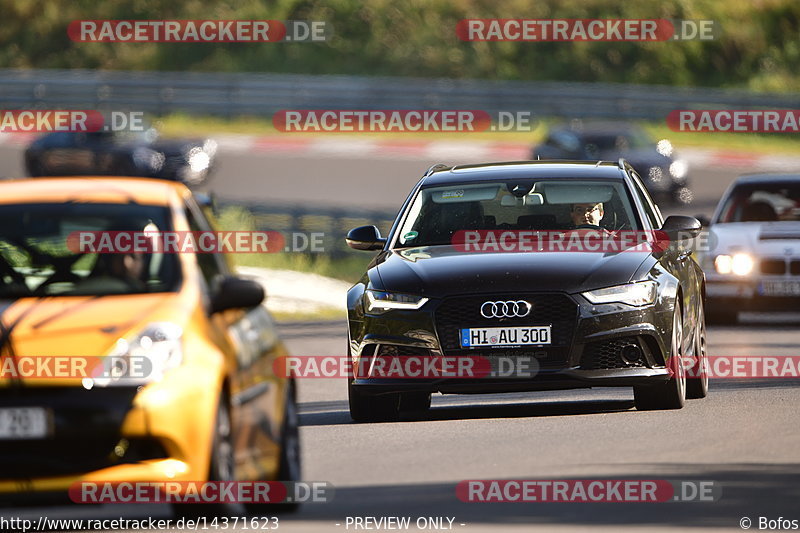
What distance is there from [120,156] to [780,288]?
18.3 m

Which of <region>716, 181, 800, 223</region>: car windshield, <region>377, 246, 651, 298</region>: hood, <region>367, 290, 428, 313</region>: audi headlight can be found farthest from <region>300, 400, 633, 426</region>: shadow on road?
<region>716, 181, 800, 223</region>: car windshield

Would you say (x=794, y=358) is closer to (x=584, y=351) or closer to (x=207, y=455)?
(x=584, y=351)

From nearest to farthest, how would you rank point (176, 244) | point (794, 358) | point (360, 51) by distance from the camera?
1. point (176, 244)
2. point (794, 358)
3. point (360, 51)

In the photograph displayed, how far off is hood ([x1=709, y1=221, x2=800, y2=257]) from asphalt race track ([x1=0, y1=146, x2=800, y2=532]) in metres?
5.56

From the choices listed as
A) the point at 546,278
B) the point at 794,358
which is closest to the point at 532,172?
the point at 546,278

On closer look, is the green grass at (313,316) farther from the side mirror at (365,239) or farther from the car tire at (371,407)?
the car tire at (371,407)

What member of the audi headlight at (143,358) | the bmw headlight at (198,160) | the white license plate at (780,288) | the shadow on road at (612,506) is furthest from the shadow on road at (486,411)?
the bmw headlight at (198,160)

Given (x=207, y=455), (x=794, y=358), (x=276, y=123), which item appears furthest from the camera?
(x=276, y=123)

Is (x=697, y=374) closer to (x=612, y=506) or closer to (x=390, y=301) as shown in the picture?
(x=390, y=301)

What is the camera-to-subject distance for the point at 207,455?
733cm

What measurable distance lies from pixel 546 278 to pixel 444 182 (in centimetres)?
166

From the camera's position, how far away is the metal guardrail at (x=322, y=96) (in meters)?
43.2

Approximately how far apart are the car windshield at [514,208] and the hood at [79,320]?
4726 millimetres

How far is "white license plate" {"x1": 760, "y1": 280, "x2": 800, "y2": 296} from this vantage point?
64.0 feet
